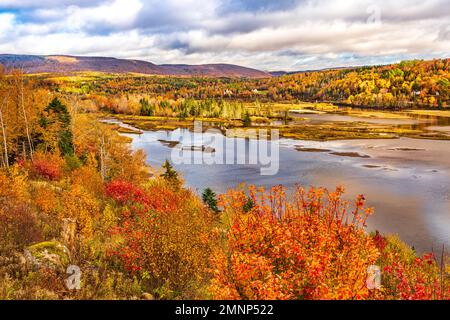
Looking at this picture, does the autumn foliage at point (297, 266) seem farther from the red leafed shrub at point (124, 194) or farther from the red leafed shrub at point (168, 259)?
the red leafed shrub at point (124, 194)

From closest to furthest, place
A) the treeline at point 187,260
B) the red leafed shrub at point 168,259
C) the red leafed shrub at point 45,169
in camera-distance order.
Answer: the treeline at point 187,260 → the red leafed shrub at point 168,259 → the red leafed shrub at point 45,169

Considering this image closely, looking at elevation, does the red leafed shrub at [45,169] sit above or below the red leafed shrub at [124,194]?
above

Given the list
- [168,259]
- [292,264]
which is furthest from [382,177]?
[168,259]

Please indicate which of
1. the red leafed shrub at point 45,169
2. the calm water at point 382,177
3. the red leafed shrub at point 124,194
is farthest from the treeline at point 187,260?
the calm water at point 382,177

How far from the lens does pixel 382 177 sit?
188 ft

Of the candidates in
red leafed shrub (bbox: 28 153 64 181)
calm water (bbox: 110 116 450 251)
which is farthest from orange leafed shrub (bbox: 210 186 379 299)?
red leafed shrub (bbox: 28 153 64 181)

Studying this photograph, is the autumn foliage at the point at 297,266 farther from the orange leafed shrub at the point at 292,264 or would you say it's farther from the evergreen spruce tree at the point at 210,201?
the evergreen spruce tree at the point at 210,201

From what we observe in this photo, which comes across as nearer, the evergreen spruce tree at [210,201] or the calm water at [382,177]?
the calm water at [382,177]

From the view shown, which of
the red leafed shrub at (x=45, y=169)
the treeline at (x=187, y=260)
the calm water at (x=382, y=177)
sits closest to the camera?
the treeline at (x=187, y=260)

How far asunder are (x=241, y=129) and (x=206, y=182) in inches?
2811

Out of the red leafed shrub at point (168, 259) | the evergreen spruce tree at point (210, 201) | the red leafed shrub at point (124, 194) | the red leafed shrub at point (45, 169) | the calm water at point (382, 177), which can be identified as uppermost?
the red leafed shrub at point (168, 259)

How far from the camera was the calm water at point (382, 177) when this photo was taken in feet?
126

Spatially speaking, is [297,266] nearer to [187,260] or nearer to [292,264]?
[292,264]
